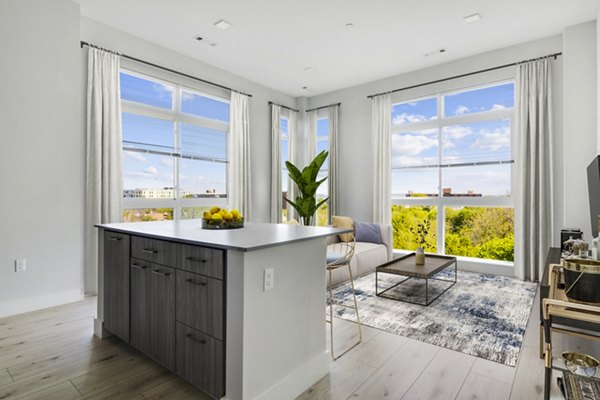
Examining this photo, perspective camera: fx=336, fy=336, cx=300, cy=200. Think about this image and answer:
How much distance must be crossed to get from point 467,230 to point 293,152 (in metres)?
3.45

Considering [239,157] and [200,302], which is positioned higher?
[239,157]

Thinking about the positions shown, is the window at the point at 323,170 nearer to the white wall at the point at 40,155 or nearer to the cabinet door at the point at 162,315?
the white wall at the point at 40,155

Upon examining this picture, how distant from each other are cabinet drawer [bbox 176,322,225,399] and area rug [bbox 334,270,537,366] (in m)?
1.60

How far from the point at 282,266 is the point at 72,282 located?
9.90 feet

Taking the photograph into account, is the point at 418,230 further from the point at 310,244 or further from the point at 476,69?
the point at 310,244

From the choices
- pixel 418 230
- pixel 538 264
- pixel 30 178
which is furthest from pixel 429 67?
pixel 30 178

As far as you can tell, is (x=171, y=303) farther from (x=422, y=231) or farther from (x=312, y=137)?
(x=312, y=137)

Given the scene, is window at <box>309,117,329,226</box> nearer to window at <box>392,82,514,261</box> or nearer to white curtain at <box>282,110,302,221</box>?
white curtain at <box>282,110,302,221</box>

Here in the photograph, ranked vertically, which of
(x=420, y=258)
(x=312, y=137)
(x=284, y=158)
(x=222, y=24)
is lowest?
(x=420, y=258)

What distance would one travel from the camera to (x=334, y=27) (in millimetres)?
4078

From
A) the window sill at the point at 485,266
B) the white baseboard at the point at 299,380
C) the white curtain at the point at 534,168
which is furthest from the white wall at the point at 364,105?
the white baseboard at the point at 299,380

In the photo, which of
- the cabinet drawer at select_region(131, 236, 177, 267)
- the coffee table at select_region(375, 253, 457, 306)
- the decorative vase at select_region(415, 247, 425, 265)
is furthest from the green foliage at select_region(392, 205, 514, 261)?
the cabinet drawer at select_region(131, 236, 177, 267)

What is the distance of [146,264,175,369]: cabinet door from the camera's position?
6.67 feet

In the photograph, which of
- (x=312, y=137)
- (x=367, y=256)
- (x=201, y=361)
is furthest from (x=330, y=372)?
(x=312, y=137)
